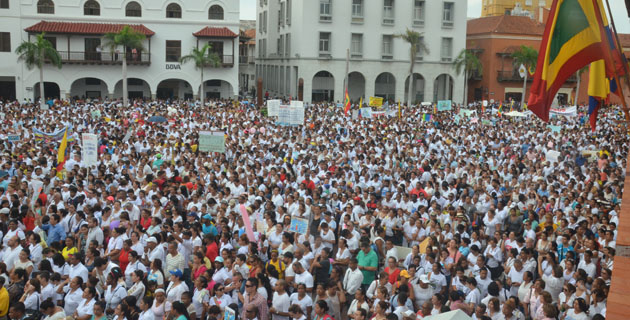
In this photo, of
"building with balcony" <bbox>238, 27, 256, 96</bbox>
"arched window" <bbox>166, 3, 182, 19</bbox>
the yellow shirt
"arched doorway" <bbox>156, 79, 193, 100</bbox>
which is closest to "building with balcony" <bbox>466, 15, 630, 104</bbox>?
"building with balcony" <bbox>238, 27, 256, 96</bbox>

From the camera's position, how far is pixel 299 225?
11.1 metres

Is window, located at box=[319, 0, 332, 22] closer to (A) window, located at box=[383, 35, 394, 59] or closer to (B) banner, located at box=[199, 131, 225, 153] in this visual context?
(A) window, located at box=[383, 35, 394, 59]

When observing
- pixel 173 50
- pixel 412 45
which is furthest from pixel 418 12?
pixel 173 50

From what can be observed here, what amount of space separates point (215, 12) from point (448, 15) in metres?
18.1

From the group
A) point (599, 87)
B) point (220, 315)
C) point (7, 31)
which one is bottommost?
point (220, 315)

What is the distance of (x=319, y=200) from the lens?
13477 millimetres

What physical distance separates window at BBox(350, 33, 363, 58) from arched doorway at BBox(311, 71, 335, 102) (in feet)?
9.10

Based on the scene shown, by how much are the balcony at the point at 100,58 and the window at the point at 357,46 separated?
15.1m

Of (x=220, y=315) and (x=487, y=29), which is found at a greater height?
(x=487, y=29)

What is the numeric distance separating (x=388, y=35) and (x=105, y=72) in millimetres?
20943

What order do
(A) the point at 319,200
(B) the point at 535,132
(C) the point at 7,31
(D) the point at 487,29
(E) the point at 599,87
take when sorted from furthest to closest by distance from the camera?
(D) the point at 487,29
(C) the point at 7,31
(B) the point at 535,132
(A) the point at 319,200
(E) the point at 599,87

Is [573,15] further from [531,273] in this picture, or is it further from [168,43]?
[168,43]

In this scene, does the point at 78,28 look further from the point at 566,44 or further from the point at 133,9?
the point at 566,44

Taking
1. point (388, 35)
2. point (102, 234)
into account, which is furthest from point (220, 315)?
point (388, 35)
